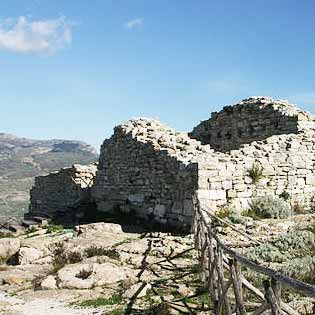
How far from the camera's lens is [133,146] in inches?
731

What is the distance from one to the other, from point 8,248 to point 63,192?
33.8 feet

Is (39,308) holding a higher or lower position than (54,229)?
lower

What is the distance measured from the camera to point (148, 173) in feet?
57.0

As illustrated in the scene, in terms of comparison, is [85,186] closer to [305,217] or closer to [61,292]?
[305,217]

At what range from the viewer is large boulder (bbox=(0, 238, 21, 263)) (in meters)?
14.1

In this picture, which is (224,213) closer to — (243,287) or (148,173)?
(148,173)

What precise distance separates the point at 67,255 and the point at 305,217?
7.33 metres

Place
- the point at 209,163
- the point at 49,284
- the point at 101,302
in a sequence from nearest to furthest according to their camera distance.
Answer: the point at 101,302 → the point at 49,284 → the point at 209,163

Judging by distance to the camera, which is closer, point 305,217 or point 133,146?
point 305,217

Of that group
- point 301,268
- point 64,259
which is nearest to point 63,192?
point 64,259

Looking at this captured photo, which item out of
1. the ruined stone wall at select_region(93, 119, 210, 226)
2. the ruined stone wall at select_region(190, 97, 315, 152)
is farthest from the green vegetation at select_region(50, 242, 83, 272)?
the ruined stone wall at select_region(190, 97, 315, 152)

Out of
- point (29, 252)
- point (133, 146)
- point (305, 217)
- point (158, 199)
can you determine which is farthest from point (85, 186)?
point (305, 217)

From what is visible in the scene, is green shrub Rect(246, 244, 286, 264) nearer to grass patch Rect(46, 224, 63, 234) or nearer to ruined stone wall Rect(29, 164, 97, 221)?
grass patch Rect(46, 224, 63, 234)

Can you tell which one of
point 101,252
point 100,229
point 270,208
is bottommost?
point 101,252
